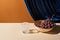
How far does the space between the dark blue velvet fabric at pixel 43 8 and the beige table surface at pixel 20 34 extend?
10.0 inches

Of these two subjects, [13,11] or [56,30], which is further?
[13,11]

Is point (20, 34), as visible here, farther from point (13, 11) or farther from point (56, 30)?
point (13, 11)

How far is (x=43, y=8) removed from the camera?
66.2 inches

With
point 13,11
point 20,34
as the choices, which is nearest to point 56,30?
point 20,34

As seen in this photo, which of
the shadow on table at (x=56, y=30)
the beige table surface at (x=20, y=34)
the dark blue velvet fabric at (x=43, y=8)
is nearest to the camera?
the beige table surface at (x=20, y=34)

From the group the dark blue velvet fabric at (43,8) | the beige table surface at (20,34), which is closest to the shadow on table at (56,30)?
the beige table surface at (20,34)

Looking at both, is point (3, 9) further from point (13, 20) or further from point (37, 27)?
point (37, 27)

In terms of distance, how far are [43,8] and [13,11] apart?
0.37 meters

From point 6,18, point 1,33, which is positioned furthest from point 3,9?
point 1,33

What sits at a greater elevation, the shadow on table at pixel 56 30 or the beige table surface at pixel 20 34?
the beige table surface at pixel 20 34

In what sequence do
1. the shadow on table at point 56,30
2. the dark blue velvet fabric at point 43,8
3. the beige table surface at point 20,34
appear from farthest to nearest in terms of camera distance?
1. the dark blue velvet fabric at point 43,8
2. the shadow on table at point 56,30
3. the beige table surface at point 20,34

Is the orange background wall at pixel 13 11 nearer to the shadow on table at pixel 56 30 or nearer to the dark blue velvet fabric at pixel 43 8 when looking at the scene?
the dark blue velvet fabric at pixel 43 8

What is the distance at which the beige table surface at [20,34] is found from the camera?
1.27 metres

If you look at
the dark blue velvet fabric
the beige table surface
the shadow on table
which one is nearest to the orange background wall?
the dark blue velvet fabric
